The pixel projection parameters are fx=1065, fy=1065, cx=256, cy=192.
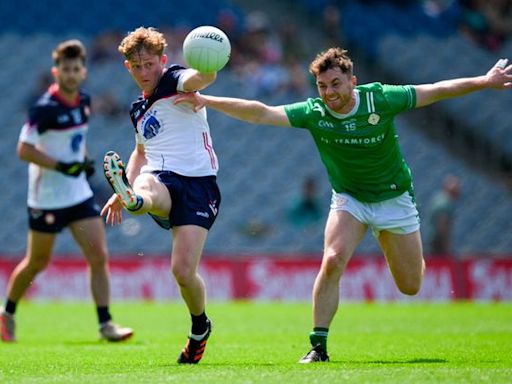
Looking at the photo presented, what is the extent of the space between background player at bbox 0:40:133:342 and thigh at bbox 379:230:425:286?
3.71 meters

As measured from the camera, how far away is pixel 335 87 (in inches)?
336

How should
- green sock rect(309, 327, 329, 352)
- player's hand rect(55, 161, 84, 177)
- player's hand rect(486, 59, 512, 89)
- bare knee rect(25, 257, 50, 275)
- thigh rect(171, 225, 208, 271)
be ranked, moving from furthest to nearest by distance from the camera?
player's hand rect(55, 161, 84, 177) < bare knee rect(25, 257, 50, 275) < player's hand rect(486, 59, 512, 89) < green sock rect(309, 327, 329, 352) < thigh rect(171, 225, 208, 271)

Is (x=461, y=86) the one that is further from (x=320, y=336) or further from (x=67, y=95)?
(x=67, y=95)

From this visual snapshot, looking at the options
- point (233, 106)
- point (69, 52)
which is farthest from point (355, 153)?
point (69, 52)

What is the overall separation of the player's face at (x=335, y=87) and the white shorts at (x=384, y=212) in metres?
0.88

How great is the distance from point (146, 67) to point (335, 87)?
5.04 feet

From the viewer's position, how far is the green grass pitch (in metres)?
7.38

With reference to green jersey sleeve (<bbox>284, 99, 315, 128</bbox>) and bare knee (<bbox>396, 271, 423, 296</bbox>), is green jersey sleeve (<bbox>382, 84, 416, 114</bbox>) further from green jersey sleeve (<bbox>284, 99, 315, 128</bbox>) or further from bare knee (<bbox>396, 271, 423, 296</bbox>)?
bare knee (<bbox>396, 271, 423, 296</bbox>)

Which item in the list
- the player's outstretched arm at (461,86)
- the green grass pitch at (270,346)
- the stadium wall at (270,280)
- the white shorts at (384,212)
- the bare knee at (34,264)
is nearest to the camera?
the green grass pitch at (270,346)

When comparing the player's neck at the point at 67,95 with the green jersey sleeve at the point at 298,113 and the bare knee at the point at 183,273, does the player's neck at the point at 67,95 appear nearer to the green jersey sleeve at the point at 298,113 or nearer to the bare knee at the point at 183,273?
the green jersey sleeve at the point at 298,113

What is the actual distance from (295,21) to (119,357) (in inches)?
612

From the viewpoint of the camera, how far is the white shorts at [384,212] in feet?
29.5

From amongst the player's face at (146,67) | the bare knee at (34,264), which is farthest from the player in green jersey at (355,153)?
the bare knee at (34,264)

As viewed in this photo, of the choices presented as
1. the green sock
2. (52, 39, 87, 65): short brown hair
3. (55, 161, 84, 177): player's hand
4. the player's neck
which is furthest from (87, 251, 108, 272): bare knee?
the green sock
